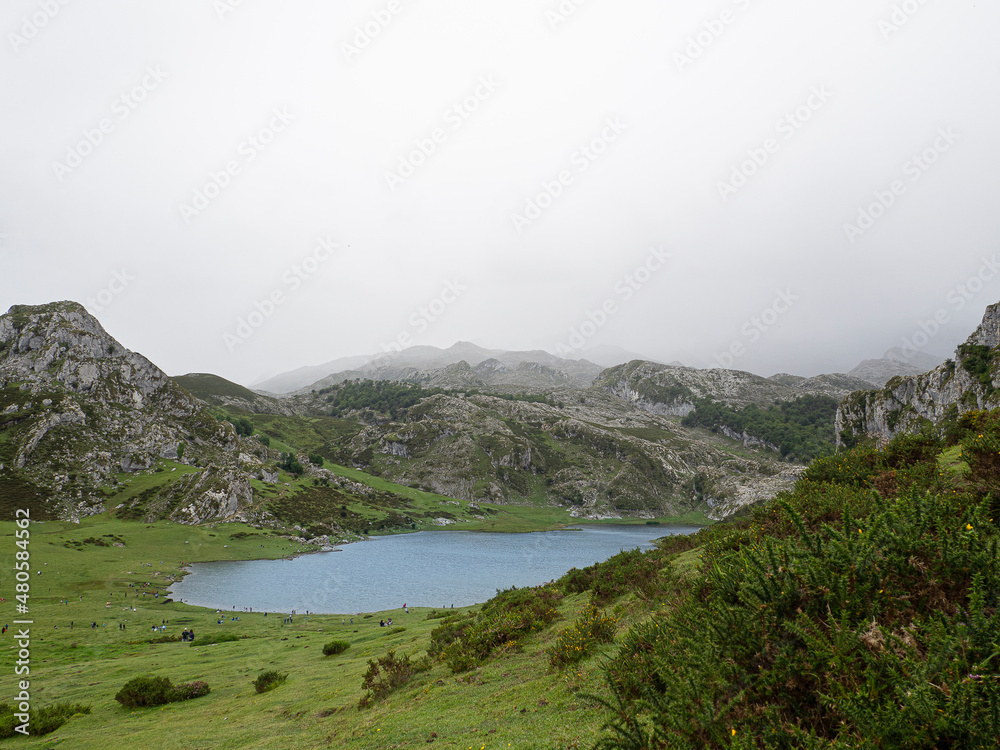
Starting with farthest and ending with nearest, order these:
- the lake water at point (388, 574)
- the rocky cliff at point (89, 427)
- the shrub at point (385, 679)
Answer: the rocky cliff at point (89, 427) → the lake water at point (388, 574) → the shrub at point (385, 679)

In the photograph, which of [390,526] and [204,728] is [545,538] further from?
[204,728]

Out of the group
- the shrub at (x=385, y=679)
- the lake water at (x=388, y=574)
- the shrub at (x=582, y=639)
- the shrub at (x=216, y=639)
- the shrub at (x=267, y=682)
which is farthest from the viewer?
the lake water at (x=388, y=574)

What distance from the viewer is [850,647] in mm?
5922

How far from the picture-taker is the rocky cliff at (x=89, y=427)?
419 feet

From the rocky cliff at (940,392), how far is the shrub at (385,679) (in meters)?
71.5

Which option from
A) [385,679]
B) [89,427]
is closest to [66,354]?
[89,427]

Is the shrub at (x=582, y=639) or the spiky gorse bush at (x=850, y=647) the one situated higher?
the spiky gorse bush at (x=850, y=647)

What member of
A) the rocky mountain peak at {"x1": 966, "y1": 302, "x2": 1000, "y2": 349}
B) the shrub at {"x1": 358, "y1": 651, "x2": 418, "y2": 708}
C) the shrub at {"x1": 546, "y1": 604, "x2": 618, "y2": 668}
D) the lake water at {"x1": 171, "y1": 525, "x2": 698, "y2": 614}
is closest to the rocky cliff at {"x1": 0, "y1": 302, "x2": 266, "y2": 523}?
the lake water at {"x1": 171, "y1": 525, "x2": 698, "y2": 614}

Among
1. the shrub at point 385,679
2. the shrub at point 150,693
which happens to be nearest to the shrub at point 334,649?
the shrub at point 150,693

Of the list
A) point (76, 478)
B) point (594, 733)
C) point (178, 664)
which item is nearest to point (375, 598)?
point (178, 664)

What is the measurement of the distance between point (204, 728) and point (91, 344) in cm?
21923

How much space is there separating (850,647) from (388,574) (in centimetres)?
11214

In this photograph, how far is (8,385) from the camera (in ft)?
496

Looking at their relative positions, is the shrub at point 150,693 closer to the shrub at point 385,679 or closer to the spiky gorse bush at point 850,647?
the shrub at point 385,679
